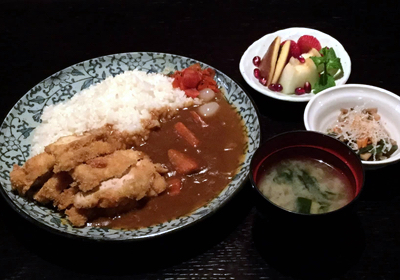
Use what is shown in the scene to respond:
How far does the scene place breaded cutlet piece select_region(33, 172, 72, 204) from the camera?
2090 mm

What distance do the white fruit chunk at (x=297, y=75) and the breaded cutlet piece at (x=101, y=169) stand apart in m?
1.37

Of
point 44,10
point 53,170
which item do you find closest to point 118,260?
point 53,170

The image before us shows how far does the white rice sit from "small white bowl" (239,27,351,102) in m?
0.54

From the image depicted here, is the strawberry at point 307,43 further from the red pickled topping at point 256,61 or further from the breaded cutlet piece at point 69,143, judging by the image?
the breaded cutlet piece at point 69,143

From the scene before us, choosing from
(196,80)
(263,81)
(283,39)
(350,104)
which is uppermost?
(283,39)

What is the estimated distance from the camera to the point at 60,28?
3939mm

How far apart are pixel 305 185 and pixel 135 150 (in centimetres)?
121

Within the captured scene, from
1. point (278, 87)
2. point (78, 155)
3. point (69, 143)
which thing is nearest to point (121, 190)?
point (78, 155)

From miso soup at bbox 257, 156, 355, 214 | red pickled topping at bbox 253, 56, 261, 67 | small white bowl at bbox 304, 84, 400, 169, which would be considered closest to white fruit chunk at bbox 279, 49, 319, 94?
red pickled topping at bbox 253, 56, 261, 67

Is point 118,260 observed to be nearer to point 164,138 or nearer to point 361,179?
point 164,138

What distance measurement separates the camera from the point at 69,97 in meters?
3.00

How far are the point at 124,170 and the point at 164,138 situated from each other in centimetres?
62

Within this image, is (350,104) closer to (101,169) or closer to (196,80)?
(196,80)

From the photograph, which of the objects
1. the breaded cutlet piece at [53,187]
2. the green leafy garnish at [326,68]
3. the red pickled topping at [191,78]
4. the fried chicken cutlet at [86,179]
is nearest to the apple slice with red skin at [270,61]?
the green leafy garnish at [326,68]
